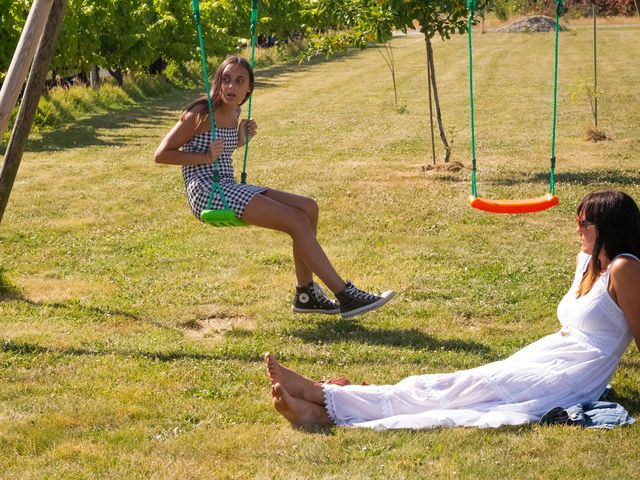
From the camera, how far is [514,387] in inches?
182

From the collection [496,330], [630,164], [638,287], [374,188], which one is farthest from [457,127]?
[638,287]

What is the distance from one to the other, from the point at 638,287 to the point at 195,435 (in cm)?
205

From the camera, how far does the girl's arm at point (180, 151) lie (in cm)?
609

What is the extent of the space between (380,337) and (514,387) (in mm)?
1512

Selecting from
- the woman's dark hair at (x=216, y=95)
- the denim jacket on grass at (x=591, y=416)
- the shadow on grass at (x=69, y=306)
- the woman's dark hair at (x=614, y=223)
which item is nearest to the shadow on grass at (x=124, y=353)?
the shadow on grass at (x=69, y=306)

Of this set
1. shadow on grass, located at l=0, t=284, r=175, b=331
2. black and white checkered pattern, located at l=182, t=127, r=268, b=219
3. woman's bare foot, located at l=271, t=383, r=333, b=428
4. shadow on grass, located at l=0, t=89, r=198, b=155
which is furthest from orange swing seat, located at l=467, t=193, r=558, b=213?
shadow on grass, located at l=0, t=89, r=198, b=155

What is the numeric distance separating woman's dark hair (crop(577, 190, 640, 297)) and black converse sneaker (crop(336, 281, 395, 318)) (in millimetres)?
1785

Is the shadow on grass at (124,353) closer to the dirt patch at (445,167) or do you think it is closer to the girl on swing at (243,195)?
the girl on swing at (243,195)

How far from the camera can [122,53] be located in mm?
21562

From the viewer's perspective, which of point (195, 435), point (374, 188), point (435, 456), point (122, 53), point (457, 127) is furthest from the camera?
point (122, 53)

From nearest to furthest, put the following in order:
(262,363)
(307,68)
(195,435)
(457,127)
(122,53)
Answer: (195,435), (262,363), (457,127), (122,53), (307,68)

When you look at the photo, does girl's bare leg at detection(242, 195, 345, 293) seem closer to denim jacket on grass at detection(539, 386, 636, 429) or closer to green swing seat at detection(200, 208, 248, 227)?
green swing seat at detection(200, 208, 248, 227)

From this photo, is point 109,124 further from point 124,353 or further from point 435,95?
point 124,353

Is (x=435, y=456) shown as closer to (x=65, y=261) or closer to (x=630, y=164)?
(x=65, y=261)
